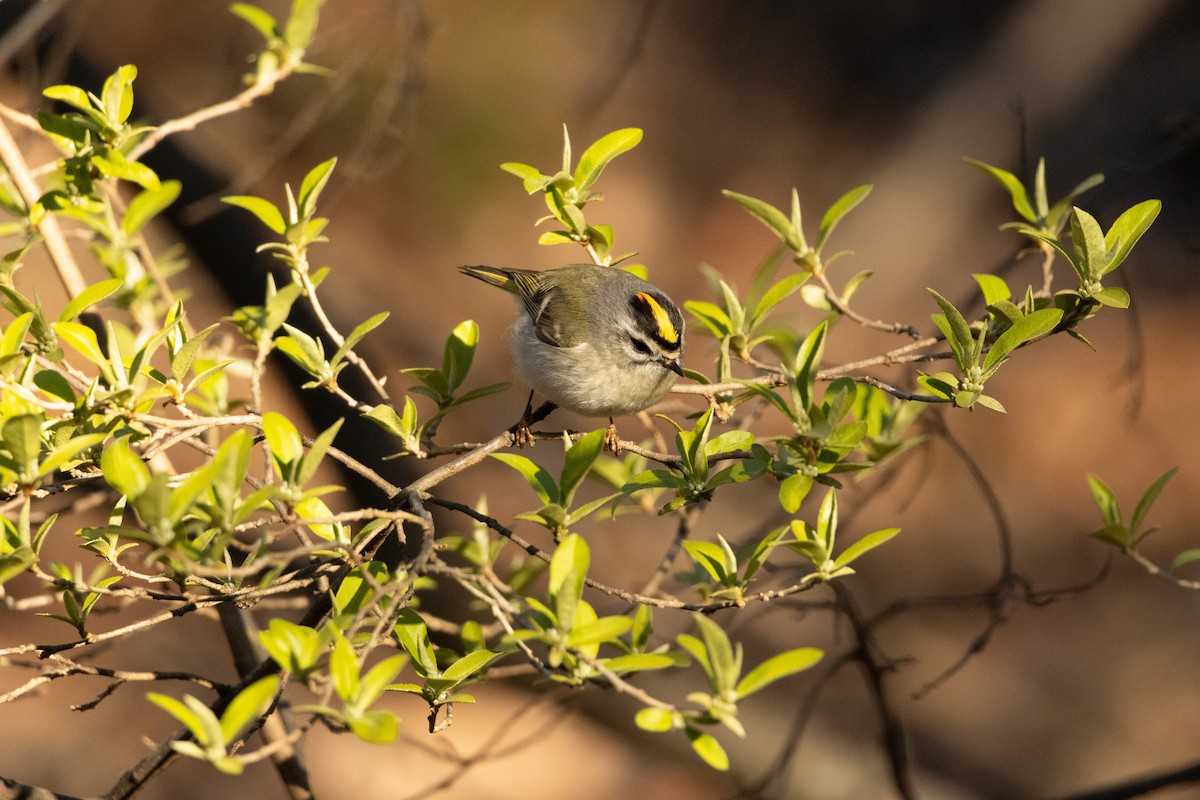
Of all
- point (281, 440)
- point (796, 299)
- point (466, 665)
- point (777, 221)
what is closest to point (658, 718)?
point (466, 665)

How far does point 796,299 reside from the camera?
6.25m

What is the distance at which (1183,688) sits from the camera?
4.90 m

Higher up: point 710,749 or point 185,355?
point 185,355

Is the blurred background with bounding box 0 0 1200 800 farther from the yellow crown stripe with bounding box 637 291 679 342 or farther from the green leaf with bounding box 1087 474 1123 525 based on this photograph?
the green leaf with bounding box 1087 474 1123 525

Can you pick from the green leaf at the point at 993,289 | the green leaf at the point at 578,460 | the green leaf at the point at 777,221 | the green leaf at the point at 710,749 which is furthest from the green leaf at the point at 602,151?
the green leaf at the point at 710,749

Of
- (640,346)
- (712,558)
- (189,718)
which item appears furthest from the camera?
(640,346)

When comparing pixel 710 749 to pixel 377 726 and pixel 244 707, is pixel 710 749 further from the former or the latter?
pixel 244 707

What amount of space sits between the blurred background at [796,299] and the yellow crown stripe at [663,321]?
1.17 metres

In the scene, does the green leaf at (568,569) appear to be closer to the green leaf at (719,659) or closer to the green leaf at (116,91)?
the green leaf at (719,659)

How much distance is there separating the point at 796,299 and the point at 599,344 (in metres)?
3.90

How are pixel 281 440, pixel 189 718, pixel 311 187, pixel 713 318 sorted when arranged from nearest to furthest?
pixel 189 718 < pixel 281 440 < pixel 311 187 < pixel 713 318

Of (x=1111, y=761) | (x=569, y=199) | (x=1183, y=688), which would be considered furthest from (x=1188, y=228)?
(x=569, y=199)

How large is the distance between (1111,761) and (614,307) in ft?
12.6

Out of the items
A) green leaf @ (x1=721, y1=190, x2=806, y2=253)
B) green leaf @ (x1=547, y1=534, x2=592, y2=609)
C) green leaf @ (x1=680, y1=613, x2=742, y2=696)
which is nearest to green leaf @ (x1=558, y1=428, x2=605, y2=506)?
green leaf @ (x1=547, y1=534, x2=592, y2=609)
